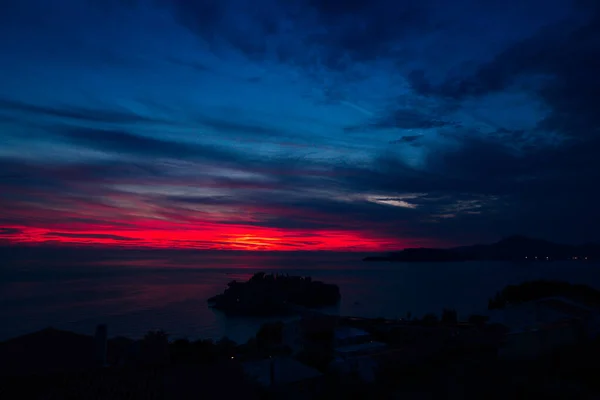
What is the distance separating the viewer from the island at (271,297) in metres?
65.9

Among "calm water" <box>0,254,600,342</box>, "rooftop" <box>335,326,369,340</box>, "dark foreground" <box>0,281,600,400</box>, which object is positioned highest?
"dark foreground" <box>0,281,600,400</box>

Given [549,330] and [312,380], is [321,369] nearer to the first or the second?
[312,380]

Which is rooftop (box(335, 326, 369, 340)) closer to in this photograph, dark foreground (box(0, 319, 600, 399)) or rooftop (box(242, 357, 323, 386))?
dark foreground (box(0, 319, 600, 399))

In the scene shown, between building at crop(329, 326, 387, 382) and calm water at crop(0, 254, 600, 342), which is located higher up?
building at crop(329, 326, 387, 382)

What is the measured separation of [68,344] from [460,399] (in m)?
7.87

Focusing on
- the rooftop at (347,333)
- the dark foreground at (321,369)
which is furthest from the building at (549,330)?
the rooftop at (347,333)

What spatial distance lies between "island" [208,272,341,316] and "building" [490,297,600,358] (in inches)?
2004

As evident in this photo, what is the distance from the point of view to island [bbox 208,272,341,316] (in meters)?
65.9

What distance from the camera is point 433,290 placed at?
320 ft

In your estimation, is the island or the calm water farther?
the island

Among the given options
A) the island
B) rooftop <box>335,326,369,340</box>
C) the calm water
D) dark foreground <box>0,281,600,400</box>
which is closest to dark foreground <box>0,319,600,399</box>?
dark foreground <box>0,281,600,400</box>

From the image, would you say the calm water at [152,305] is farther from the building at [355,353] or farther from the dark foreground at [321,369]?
the dark foreground at [321,369]

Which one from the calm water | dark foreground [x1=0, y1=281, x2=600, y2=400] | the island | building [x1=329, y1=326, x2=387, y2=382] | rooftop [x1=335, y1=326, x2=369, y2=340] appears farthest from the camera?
the island

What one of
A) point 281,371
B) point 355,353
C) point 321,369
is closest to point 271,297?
point 355,353
